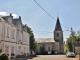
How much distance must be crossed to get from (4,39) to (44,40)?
59.6 metres

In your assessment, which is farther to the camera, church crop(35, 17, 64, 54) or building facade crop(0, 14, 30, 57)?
church crop(35, 17, 64, 54)


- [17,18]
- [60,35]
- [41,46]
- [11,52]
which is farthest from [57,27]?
[11,52]

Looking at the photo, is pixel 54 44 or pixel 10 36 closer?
pixel 10 36

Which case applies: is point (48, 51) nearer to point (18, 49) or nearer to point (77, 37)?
point (77, 37)

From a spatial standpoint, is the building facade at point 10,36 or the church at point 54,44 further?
the church at point 54,44

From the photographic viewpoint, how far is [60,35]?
85.3 metres

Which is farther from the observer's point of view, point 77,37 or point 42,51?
point 42,51

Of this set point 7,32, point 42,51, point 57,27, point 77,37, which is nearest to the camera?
point 7,32

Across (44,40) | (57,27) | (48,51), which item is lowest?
(48,51)

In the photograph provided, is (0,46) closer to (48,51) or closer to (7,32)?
(7,32)

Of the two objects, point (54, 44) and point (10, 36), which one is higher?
point (10, 36)

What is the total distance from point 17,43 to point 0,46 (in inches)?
296

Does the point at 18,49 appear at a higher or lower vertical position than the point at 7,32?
lower

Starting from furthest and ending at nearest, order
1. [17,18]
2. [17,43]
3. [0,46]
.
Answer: [17,18] < [17,43] < [0,46]
